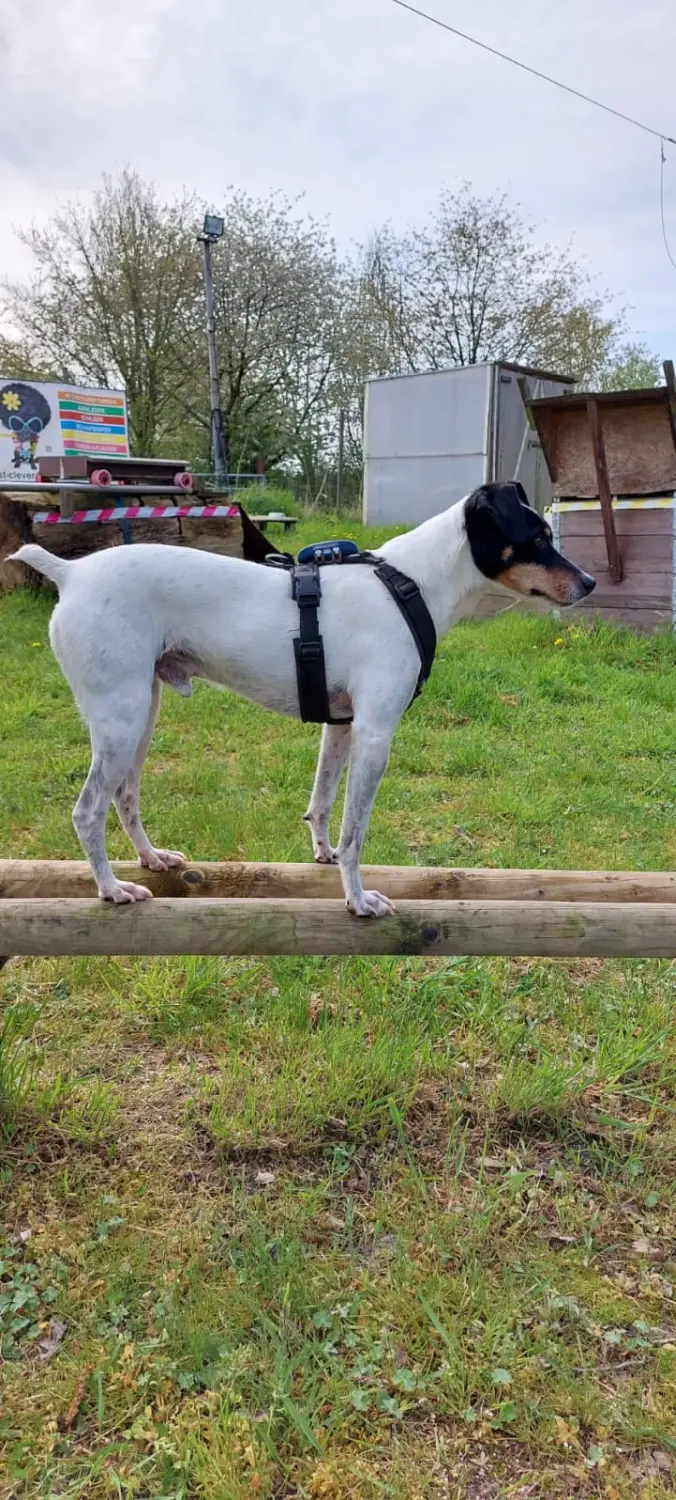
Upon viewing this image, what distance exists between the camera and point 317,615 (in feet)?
7.36

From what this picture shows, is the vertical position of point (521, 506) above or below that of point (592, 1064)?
above

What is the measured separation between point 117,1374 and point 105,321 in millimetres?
23162

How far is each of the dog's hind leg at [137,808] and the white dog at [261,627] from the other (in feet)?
0.33

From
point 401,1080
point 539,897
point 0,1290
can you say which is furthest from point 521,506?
point 0,1290

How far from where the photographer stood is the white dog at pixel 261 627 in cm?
220

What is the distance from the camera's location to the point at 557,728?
19.5ft

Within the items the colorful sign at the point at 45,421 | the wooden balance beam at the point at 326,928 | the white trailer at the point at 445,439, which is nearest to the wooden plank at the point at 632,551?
the wooden balance beam at the point at 326,928

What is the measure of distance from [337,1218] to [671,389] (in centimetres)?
640

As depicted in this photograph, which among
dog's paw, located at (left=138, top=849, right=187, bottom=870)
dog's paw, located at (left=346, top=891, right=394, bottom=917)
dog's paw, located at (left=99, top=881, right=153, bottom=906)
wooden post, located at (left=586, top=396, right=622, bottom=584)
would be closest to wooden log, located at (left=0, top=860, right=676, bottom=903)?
dog's paw, located at (left=138, top=849, right=187, bottom=870)

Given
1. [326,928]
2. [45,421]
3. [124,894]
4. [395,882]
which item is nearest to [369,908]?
[326,928]

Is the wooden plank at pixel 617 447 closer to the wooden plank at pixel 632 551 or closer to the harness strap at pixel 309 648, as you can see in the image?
the wooden plank at pixel 632 551

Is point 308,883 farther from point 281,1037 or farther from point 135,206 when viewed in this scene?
point 135,206

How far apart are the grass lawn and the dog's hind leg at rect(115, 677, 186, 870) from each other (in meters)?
0.64

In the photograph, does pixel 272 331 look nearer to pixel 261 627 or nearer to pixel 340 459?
pixel 340 459
